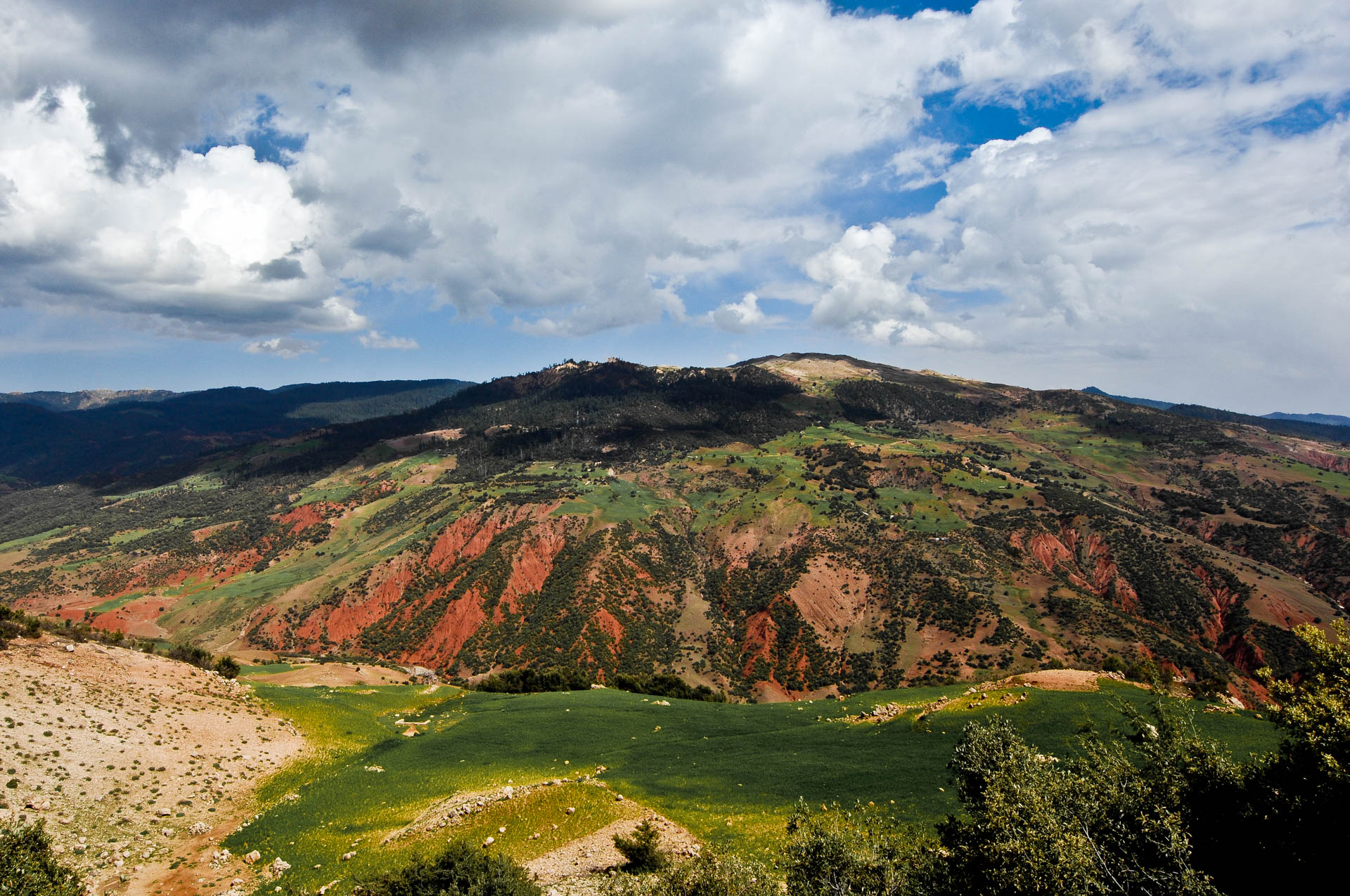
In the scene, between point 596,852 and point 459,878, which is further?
point 596,852

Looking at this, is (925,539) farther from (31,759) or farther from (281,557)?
(281,557)

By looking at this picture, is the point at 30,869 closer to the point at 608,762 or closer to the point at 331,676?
the point at 608,762

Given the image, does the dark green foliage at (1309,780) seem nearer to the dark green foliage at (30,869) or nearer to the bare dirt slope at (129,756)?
the dark green foliage at (30,869)

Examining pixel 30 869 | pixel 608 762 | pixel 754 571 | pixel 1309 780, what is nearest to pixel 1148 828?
→ pixel 1309 780

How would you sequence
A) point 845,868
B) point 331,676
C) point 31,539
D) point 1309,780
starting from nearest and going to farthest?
point 1309,780 → point 845,868 → point 331,676 → point 31,539

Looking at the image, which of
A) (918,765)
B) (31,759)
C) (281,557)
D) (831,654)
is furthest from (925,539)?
(281,557)

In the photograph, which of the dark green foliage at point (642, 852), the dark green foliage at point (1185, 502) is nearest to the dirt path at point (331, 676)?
the dark green foliage at point (642, 852)

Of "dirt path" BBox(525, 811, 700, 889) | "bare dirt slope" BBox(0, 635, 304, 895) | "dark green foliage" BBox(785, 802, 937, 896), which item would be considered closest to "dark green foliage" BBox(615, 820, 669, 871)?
"dirt path" BBox(525, 811, 700, 889)
